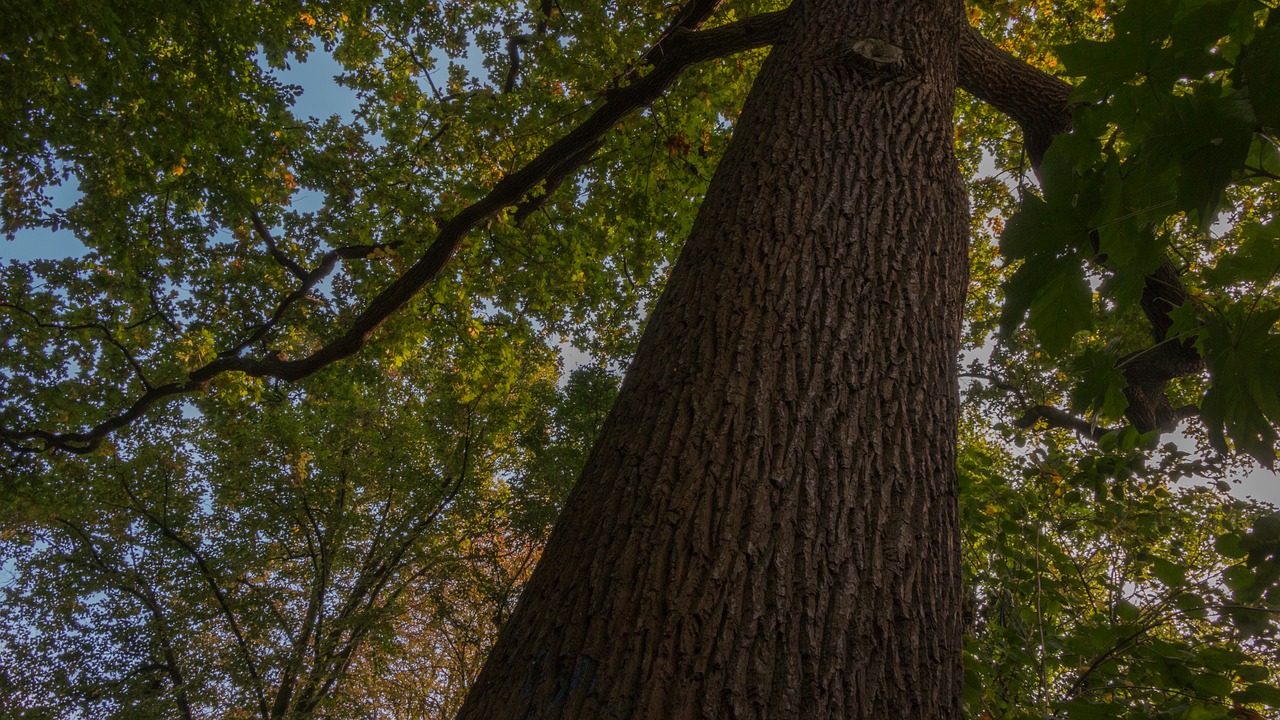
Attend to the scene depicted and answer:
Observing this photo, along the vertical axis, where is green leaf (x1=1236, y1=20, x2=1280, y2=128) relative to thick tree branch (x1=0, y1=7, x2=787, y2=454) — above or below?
below

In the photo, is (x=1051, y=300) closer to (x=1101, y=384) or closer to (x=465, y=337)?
(x=1101, y=384)

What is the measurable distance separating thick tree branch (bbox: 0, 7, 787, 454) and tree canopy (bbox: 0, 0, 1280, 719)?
26 millimetres

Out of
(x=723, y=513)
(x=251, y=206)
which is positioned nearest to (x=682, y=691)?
(x=723, y=513)

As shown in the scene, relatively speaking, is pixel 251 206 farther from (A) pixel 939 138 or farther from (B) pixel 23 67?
(A) pixel 939 138

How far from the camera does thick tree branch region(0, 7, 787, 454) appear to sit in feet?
10.9

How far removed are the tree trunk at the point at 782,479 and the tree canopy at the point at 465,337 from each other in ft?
1.12

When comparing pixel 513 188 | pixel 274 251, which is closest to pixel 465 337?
pixel 513 188

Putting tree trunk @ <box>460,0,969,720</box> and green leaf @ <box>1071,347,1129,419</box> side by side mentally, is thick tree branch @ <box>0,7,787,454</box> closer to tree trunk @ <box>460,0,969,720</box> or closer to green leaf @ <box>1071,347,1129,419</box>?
tree trunk @ <box>460,0,969,720</box>

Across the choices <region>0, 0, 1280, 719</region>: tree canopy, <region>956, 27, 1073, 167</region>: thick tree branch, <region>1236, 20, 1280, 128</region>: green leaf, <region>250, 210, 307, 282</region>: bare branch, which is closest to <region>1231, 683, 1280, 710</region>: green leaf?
<region>0, 0, 1280, 719</region>: tree canopy

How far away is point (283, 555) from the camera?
28.2 ft

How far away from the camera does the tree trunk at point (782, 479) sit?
2.91ft

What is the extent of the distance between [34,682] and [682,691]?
11.2 m

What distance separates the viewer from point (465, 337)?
5.72 metres

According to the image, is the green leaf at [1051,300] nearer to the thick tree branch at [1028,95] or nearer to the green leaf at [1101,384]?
the green leaf at [1101,384]
